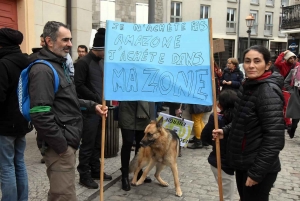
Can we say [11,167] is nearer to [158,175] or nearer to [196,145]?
[158,175]

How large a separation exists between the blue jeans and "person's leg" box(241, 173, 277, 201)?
2.36m

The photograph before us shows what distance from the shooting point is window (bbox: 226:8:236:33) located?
35.4 metres

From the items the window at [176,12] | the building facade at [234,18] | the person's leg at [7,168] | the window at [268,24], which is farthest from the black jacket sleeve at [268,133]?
the window at [268,24]

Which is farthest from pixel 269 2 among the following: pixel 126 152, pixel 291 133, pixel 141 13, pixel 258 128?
pixel 258 128

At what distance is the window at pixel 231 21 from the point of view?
3538 centimetres

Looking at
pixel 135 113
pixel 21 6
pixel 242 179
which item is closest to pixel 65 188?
pixel 242 179

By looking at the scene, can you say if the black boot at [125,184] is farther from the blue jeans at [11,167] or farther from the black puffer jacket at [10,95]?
the black puffer jacket at [10,95]

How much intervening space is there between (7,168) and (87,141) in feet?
4.31

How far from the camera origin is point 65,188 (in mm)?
2588

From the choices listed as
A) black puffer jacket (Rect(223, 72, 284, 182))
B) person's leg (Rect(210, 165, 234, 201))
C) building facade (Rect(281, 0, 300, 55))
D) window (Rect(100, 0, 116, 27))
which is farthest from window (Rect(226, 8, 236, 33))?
black puffer jacket (Rect(223, 72, 284, 182))

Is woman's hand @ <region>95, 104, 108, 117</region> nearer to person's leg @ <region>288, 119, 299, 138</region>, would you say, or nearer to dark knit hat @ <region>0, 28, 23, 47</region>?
dark knit hat @ <region>0, 28, 23, 47</region>

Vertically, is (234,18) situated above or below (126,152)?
above

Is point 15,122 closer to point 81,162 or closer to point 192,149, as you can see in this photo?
point 81,162

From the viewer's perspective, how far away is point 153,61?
3324mm
